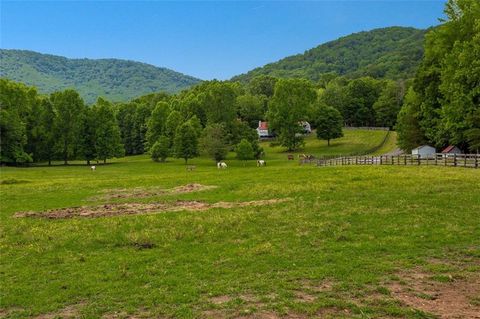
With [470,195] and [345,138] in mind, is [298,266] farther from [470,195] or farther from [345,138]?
[345,138]

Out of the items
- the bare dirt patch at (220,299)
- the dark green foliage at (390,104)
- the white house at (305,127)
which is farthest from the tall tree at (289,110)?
the bare dirt patch at (220,299)

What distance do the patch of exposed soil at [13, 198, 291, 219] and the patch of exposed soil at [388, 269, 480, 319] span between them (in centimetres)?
1267

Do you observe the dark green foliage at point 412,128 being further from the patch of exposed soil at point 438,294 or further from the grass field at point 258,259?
the patch of exposed soil at point 438,294

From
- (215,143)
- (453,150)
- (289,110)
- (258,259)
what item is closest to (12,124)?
(215,143)

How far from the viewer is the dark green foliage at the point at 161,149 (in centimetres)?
Result: 8900

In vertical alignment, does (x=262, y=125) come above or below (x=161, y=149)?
above

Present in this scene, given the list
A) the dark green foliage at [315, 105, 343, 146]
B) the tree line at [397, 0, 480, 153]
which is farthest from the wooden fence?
the dark green foliage at [315, 105, 343, 146]

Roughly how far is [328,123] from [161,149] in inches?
1771

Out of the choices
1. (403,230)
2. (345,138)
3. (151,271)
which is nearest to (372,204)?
(403,230)

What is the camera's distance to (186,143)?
86.0m

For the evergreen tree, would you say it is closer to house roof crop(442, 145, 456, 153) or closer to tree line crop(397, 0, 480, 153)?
tree line crop(397, 0, 480, 153)

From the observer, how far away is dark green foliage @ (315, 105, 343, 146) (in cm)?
11019

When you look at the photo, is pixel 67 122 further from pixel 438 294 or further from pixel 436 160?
pixel 438 294

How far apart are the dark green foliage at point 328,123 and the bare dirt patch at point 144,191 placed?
80384mm
